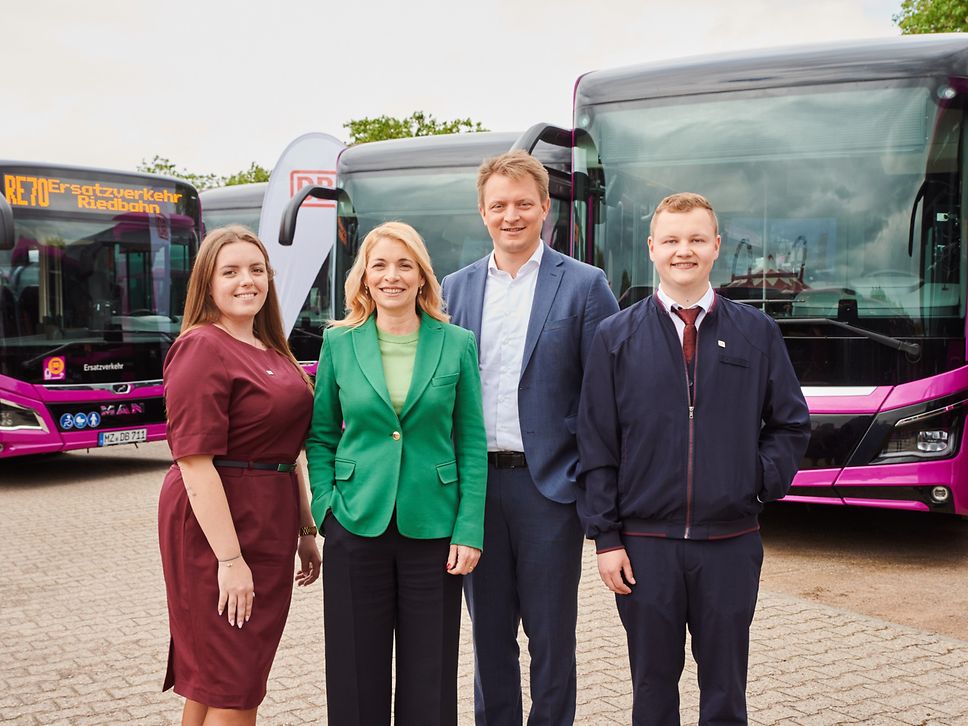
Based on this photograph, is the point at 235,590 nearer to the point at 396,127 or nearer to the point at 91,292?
the point at 91,292

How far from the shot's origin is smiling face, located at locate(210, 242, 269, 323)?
3.12m

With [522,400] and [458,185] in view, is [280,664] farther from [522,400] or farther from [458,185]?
[458,185]

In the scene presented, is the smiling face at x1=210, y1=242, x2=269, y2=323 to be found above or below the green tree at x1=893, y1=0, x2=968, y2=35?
below

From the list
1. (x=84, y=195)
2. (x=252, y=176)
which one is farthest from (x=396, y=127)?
(x=84, y=195)

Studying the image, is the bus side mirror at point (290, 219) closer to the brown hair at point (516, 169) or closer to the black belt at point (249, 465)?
the brown hair at point (516, 169)

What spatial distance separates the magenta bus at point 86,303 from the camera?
10.2 metres

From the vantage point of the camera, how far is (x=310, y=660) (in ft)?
16.2

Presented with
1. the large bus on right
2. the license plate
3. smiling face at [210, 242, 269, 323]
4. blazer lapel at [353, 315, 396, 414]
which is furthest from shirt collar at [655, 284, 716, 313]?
the license plate

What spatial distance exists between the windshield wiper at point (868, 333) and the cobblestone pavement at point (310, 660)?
1758mm

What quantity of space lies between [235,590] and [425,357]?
2.87 feet

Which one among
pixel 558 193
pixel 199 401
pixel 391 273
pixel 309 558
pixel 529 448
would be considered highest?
pixel 558 193

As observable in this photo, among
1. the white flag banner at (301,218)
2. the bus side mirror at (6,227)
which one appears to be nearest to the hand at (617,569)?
the bus side mirror at (6,227)

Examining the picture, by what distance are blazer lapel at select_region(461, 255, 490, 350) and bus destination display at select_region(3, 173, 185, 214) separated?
328 inches

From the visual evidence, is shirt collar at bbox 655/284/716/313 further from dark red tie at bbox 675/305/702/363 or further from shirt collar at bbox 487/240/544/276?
shirt collar at bbox 487/240/544/276
